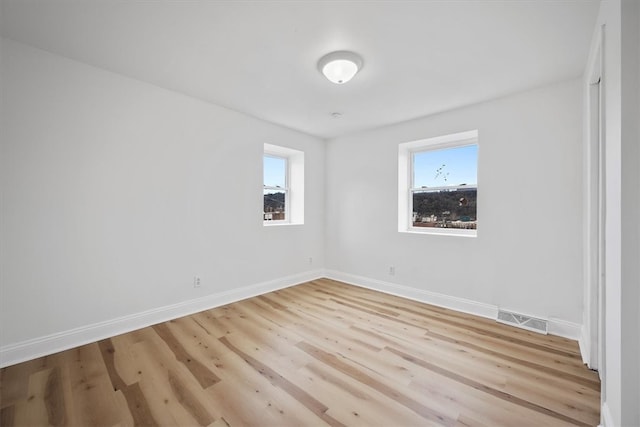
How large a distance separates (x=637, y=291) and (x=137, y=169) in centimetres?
369

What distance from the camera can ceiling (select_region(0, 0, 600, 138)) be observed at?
1.75m

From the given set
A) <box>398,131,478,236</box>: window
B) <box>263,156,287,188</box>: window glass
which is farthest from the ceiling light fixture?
<box>263,156,287,188</box>: window glass

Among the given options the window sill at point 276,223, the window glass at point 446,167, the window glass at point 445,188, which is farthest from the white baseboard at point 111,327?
the window glass at point 446,167

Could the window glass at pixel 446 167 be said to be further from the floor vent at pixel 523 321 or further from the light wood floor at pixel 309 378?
the light wood floor at pixel 309 378

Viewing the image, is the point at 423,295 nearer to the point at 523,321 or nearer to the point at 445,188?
the point at 523,321

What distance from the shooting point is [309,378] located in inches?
77.9

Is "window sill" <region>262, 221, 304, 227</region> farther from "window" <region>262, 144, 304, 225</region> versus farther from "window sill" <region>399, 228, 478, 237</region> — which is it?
"window sill" <region>399, 228, 478, 237</region>

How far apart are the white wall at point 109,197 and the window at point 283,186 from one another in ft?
1.71

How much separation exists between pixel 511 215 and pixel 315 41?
267cm

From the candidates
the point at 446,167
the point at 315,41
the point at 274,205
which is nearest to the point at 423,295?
the point at 446,167

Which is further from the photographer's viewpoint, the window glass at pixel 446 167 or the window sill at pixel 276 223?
the window sill at pixel 276 223

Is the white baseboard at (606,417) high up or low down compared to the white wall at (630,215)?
down

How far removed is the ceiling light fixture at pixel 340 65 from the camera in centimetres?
220

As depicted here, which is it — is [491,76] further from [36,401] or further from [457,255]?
[36,401]
